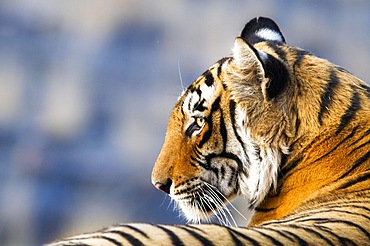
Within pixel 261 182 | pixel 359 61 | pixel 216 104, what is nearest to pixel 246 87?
pixel 216 104

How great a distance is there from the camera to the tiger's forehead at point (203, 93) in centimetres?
188

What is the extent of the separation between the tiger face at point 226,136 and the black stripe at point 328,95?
7 centimetres

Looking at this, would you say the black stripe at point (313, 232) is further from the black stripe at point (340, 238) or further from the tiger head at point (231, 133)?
the tiger head at point (231, 133)

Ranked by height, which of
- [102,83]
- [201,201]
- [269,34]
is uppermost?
[269,34]

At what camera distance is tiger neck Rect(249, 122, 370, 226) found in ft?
5.64

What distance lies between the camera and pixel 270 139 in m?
1.80

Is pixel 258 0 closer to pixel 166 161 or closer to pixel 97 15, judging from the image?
pixel 97 15

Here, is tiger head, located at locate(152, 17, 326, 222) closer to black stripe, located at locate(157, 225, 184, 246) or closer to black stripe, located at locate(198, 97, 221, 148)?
black stripe, located at locate(198, 97, 221, 148)

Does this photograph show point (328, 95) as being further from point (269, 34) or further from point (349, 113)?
point (269, 34)

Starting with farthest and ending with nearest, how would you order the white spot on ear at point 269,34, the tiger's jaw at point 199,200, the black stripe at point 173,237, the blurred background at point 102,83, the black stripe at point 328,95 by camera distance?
the blurred background at point 102,83 < the white spot on ear at point 269,34 < the tiger's jaw at point 199,200 < the black stripe at point 328,95 < the black stripe at point 173,237

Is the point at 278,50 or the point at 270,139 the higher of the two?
the point at 278,50

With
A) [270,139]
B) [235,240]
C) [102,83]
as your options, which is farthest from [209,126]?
[102,83]

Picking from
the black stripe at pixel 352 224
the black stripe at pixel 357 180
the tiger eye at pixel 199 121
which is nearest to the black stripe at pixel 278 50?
the tiger eye at pixel 199 121

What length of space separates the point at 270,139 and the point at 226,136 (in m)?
0.10
